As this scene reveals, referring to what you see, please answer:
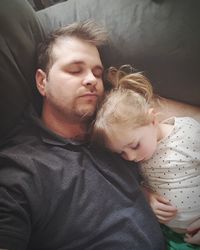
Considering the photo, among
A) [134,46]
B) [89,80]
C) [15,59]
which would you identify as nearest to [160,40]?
[134,46]

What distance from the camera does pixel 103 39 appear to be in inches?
28.0

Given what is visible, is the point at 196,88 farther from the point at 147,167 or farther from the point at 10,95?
the point at 10,95

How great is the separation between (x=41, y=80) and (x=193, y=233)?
425 mm

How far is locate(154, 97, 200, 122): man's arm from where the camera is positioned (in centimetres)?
65

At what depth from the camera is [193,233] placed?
1.90 feet

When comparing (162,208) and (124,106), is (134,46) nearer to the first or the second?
(124,106)

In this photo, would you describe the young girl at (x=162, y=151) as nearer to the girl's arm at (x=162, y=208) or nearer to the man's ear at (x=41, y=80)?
the girl's arm at (x=162, y=208)

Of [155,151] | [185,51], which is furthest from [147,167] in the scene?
[185,51]

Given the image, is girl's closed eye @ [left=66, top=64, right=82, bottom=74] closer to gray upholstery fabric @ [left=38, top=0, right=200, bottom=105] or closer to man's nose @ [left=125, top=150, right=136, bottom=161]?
gray upholstery fabric @ [left=38, top=0, right=200, bottom=105]

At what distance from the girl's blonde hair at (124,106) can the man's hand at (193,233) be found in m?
0.20

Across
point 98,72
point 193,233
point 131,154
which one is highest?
point 98,72

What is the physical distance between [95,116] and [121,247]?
0.25 metres

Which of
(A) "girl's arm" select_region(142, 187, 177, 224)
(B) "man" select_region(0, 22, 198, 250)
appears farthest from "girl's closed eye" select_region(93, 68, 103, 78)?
(A) "girl's arm" select_region(142, 187, 177, 224)

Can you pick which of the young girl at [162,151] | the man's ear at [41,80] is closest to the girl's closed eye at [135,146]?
the young girl at [162,151]
